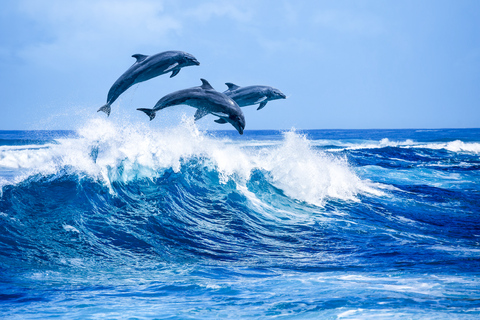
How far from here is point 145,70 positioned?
664cm

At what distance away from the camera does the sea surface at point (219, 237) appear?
452 cm

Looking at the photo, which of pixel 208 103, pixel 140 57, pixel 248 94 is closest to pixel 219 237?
pixel 208 103

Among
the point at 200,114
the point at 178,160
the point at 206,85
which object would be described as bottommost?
the point at 178,160

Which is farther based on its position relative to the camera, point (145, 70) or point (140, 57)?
point (140, 57)

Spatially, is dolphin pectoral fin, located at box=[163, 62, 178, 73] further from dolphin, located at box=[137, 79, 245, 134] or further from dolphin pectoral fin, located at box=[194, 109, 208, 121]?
dolphin pectoral fin, located at box=[194, 109, 208, 121]

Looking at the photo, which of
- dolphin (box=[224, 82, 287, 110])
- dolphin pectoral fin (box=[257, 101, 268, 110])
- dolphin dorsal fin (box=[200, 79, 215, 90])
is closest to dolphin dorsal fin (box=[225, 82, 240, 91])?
dolphin (box=[224, 82, 287, 110])

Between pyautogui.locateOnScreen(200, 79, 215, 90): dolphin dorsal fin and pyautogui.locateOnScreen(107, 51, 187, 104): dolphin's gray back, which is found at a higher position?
pyautogui.locateOnScreen(107, 51, 187, 104): dolphin's gray back

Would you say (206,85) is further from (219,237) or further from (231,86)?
(219,237)

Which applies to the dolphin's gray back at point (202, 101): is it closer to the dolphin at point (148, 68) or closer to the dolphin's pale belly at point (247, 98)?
the dolphin at point (148, 68)

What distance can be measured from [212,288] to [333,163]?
955 cm

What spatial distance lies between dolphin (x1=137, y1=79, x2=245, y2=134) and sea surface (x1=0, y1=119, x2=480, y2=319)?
1.90 metres

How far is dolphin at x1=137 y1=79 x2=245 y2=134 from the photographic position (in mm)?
6672

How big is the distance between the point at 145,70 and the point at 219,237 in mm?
2847

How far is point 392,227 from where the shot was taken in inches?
342
